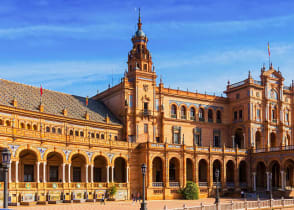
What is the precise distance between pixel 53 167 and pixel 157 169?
17144 mm

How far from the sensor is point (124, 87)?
65.8 meters

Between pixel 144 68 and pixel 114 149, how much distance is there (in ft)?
54.6

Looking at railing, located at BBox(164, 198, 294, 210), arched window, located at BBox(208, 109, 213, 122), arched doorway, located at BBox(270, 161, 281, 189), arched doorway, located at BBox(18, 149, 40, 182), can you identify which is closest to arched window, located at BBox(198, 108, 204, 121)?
arched window, located at BBox(208, 109, 213, 122)

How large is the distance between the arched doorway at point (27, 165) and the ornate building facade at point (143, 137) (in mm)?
128

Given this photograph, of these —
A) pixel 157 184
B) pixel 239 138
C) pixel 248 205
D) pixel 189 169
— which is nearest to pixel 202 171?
pixel 189 169

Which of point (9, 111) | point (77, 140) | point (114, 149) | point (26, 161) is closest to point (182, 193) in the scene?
point (114, 149)

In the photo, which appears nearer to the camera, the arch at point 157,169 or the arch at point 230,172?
the arch at point 157,169

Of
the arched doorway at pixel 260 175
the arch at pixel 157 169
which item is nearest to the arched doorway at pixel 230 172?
the arched doorway at pixel 260 175

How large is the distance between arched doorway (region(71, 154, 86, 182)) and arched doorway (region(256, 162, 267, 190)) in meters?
32.2

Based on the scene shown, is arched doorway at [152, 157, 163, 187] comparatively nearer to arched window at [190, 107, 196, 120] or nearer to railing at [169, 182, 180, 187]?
railing at [169, 182, 180, 187]

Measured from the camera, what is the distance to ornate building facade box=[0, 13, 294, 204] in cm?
5122

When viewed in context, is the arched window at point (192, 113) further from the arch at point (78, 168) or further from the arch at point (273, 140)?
the arch at point (78, 168)

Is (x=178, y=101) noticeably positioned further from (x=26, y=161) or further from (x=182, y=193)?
(x=26, y=161)

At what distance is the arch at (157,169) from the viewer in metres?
63.8
